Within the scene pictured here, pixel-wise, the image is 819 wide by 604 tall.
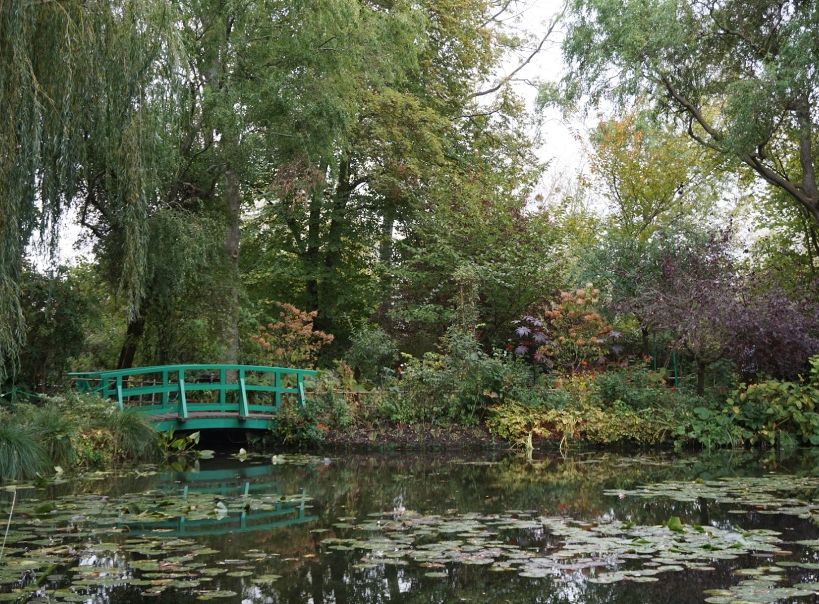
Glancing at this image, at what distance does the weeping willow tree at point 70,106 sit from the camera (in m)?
5.91

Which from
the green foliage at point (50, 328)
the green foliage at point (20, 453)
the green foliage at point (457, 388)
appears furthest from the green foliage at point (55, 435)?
the green foliage at point (457, 388)

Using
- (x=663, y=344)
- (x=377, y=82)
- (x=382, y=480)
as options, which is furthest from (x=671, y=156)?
(x=382, y=480)

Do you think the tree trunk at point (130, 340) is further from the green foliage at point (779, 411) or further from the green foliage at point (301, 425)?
the green foliage at point (779, 411)

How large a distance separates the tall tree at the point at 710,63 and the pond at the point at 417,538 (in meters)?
7.38

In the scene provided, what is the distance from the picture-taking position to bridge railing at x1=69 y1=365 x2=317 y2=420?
11961mm

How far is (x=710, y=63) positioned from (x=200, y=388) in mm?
11722

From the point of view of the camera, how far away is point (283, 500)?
7078 millimetres

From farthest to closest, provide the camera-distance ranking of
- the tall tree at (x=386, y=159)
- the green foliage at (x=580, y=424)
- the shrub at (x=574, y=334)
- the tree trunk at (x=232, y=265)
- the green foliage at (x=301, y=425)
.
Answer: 1. the tall tree at (x=386, y=159)
2. the tree trunk at (x=232, y=265)
3. the shrub at (x=574, y=334)
4. the green foliage at (x=301, y=425)
5. the green foliage at (x=580, y=424)

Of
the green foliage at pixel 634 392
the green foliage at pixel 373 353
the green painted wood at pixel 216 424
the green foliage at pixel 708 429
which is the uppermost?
the green foliage at pixel 373 353

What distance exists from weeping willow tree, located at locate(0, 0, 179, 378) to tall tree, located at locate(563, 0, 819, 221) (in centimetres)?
1004

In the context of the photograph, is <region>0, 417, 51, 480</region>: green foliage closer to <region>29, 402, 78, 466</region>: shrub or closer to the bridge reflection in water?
<region>29, 402, 78, 466</region>: shrub

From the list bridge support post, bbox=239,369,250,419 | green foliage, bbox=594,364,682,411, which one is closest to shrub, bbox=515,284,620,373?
green foliage, bbox=594,364,682,411

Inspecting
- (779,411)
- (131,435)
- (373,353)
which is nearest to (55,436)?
(131,435)

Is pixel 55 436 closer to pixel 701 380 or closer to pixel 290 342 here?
pixel 290 342
